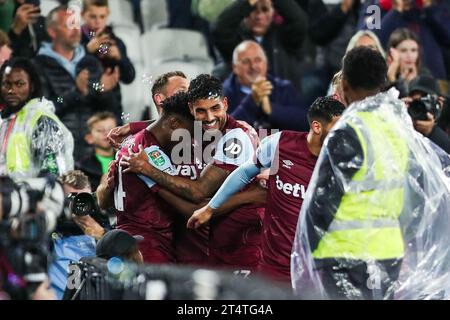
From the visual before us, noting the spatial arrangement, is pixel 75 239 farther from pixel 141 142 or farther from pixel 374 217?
pixel 374 217

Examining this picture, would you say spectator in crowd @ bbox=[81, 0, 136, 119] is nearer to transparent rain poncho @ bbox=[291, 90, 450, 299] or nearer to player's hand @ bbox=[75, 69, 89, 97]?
player's hand @ bbox=[75, 69, 89, 97]

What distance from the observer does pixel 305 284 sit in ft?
19.2

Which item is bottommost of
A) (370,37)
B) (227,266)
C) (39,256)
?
(227,266)

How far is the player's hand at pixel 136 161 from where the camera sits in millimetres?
7129

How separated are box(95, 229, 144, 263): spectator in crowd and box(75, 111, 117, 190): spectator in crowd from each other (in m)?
3.03

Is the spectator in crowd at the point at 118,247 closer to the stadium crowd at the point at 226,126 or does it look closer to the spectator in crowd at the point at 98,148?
the stadium crowd at the point at 226,126

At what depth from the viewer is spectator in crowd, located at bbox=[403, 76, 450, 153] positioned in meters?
8.84

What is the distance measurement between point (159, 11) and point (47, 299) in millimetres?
5052

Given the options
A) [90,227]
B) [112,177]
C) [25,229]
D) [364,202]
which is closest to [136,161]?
[112,177]

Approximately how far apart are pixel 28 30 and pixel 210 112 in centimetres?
320

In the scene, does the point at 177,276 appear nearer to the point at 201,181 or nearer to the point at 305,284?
the point at 305,284
